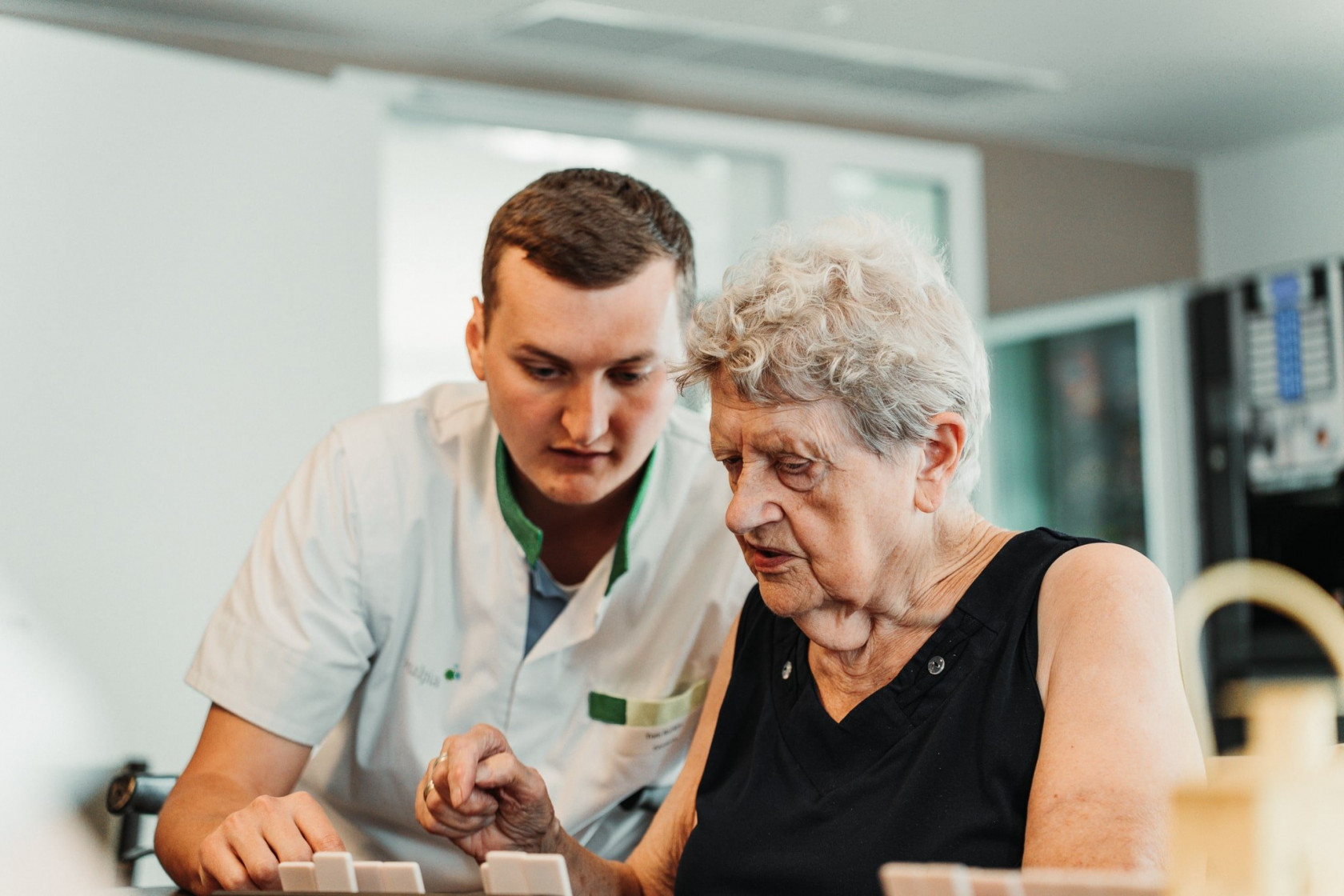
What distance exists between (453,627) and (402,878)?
2.51 ft

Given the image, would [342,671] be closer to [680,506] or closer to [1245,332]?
[680,506]

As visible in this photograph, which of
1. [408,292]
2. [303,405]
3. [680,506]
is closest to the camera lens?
[680,506]

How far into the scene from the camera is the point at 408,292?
4043mm

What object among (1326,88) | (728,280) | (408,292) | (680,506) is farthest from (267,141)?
(1326,88)

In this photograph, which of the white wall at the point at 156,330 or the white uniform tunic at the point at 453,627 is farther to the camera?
Result: the white wall at the point at 156,330

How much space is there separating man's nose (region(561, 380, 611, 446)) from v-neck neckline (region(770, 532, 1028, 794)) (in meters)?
0.38

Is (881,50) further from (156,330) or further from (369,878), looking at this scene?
(369,878)

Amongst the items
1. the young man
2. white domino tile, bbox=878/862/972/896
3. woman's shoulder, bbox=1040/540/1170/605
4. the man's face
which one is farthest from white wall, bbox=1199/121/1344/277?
white domino tile, bbox=878/862/972/896

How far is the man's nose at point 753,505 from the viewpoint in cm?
126

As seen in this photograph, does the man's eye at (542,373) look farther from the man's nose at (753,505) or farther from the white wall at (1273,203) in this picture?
the white wall at (1273,203)

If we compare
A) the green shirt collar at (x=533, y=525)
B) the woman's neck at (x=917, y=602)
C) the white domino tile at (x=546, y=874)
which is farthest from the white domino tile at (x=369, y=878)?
the green shirt collar at (x=533, y=525)

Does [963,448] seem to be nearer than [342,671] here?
Yes

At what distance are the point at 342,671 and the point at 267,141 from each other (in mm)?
1929

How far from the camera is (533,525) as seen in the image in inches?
66.1
